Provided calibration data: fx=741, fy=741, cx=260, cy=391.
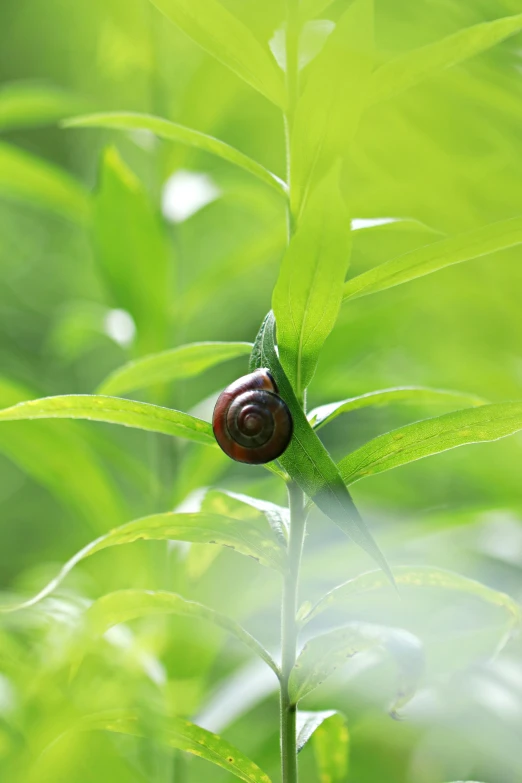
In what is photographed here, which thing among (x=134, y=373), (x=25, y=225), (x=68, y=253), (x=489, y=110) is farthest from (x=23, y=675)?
(x=25, y=225)

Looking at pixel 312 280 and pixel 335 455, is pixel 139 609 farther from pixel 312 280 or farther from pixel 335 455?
pixel 335 455

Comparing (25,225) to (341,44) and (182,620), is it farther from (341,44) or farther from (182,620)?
(341,44)

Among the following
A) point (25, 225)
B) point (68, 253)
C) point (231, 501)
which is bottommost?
point (231, 501)

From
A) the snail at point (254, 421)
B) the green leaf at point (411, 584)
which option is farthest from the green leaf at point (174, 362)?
the green leaf at point (411, 584)

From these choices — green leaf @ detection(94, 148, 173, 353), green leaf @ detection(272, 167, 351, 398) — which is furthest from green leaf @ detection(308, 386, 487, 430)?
green leaf @ detection(94, 148, 173, 353)

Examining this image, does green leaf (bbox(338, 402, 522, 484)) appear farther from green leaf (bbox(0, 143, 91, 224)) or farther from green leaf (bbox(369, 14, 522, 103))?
green leaf (bbox(0, 143, 91, 224))

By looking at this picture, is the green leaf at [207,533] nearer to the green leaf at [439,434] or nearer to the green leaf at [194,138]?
the green leaf at [439,434]

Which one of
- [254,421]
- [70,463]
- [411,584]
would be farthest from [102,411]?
[70,463]
